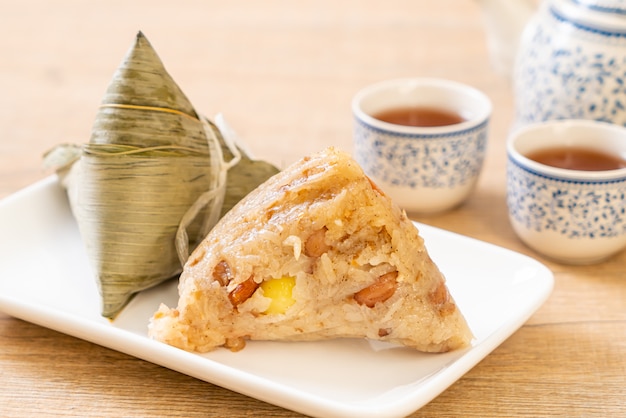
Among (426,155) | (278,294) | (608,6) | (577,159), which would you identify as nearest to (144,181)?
(278,294)

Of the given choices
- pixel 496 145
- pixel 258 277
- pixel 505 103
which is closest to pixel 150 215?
pixel 258 277

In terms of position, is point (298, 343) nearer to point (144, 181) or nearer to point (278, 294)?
point (278, 294)

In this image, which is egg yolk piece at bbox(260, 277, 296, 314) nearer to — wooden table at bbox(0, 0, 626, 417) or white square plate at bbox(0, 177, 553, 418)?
white square plate at bbox(0, 177, 553, 418)

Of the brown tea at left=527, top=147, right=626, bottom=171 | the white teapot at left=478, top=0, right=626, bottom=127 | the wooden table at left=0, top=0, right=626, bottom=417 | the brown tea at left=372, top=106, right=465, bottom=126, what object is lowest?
the wooden table at left=0, top=0, right=626, bottom=417

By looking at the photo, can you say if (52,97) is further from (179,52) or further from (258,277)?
(258,277)

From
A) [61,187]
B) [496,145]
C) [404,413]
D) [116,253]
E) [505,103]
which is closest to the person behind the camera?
[404,413]

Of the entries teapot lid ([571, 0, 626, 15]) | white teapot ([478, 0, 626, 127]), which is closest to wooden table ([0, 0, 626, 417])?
white teapot ([478, 0, 626, 127])
